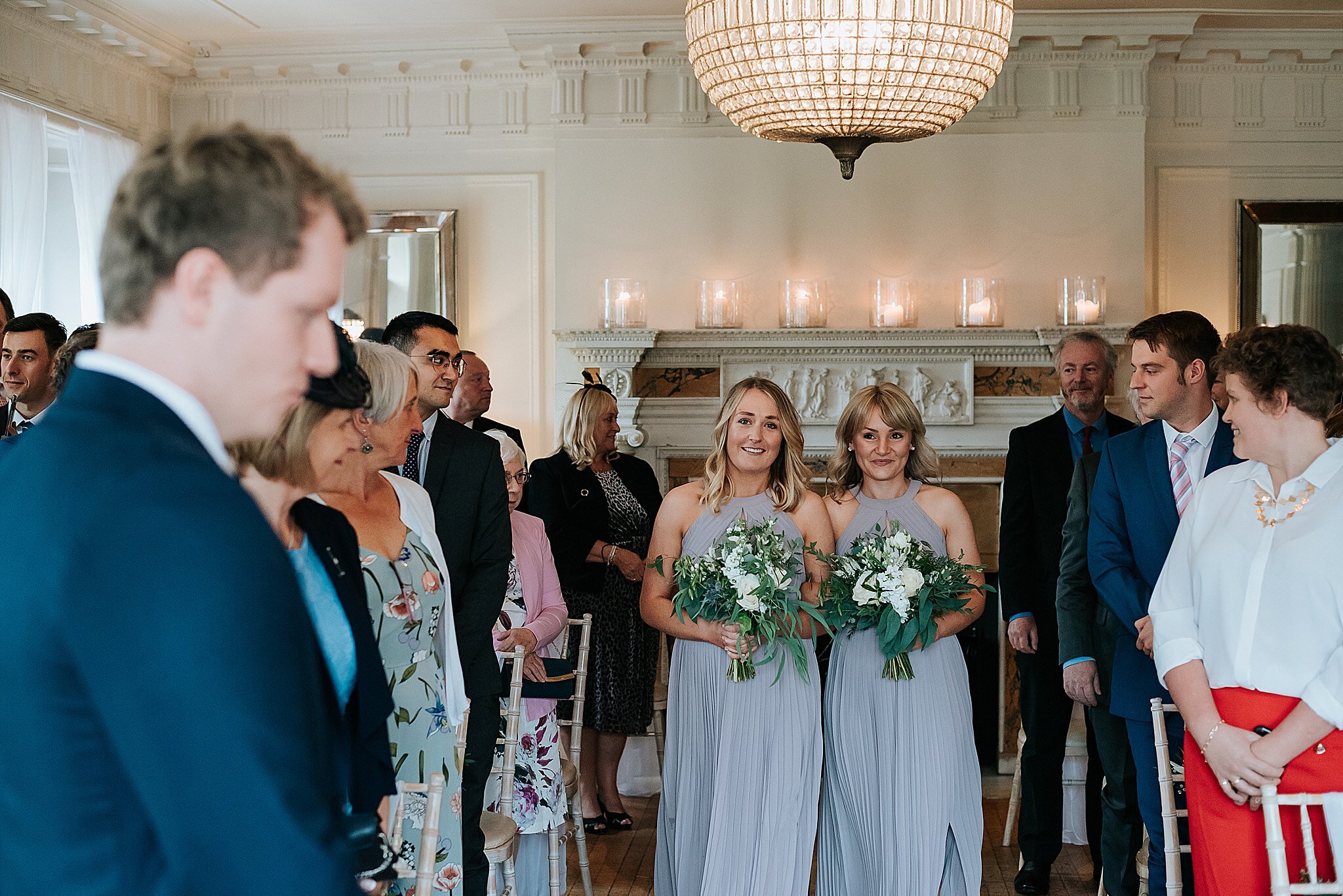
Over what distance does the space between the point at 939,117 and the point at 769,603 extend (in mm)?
1425

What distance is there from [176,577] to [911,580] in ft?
8.16

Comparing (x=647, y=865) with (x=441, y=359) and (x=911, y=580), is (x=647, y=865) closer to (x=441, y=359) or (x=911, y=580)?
(x=911, y=580)

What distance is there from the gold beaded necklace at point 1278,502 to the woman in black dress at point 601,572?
2.62m

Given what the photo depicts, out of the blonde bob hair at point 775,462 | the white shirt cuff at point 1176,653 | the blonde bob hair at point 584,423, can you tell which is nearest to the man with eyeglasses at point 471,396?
the blonde bob hair at point 584,423

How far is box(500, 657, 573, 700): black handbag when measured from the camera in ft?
10.9

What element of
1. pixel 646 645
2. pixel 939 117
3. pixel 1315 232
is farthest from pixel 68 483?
pixel 1315 232

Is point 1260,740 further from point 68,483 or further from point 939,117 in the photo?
point 68,483

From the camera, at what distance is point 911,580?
3018 millimetres

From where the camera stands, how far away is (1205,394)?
10.3ft

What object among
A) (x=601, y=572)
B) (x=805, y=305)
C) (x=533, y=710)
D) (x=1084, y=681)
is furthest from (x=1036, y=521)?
(x=805, y=305)

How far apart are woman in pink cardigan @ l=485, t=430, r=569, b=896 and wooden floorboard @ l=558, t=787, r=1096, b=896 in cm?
53

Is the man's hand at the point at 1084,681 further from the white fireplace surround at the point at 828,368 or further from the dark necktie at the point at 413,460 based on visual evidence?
the white fireplace surround at the point at 828,368

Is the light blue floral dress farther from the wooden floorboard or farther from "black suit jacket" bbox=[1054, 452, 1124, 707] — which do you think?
"black suit jacket" bbox=[1054, 452, 1124, 707]

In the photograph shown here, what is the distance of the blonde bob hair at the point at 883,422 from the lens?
3.37m
